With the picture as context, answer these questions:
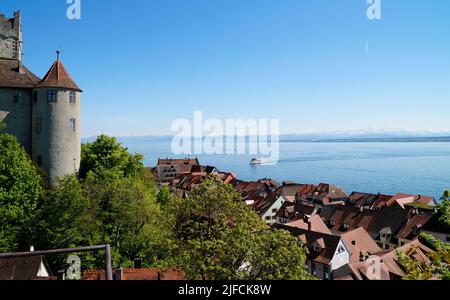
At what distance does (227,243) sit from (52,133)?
20809mm

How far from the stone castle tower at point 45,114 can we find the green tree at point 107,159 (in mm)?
1791

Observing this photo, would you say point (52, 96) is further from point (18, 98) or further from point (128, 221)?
point (128, 221)

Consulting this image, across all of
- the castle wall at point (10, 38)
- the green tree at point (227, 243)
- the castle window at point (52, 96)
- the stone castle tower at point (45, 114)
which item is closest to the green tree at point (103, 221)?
the stone castle tower at point (45, 114)

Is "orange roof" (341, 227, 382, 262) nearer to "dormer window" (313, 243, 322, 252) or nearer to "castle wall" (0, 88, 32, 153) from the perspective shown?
"dormer window" (313, 243, 322, 252)

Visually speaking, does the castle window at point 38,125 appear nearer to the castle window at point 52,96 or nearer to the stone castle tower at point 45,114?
the stone castle tower at point 45,114

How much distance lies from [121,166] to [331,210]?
97.9ft

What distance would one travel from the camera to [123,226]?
76.3ft

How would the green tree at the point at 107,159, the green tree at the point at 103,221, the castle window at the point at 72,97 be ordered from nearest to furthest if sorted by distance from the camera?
1. the green tree at the point at 103,221
2. the castle window at the point at 72,97
3. the green tree at the point at 107,159

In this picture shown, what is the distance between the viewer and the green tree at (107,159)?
1219 inches

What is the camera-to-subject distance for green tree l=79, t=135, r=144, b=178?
31.0 metres

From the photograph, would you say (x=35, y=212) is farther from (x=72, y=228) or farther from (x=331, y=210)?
(x=331, y=210)

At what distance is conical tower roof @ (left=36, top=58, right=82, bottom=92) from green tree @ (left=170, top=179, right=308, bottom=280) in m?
17.5

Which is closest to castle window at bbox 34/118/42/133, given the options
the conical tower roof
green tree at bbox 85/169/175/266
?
the conical tower roof

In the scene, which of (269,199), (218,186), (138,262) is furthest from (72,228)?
(269,199)
